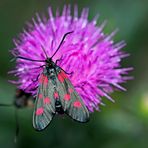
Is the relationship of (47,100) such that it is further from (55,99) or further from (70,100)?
(70,100)

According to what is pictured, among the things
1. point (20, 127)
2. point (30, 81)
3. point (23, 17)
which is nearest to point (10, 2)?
point (23, 17)

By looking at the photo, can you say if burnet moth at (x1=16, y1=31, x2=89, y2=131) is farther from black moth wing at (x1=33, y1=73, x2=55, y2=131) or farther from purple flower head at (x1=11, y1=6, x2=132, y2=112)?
purple flower head at (x1=11, y1=6, x2=132, y2=112)

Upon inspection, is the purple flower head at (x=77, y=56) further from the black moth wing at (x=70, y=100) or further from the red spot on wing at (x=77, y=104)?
the red spot on wing at (x=77, y=104)

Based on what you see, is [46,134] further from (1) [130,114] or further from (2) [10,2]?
(2) [10,2]

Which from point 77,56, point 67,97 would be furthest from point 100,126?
point 67,97

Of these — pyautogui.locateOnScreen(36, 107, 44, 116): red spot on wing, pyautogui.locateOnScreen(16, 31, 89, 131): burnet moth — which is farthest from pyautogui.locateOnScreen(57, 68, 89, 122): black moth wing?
pyautogui.locateOnScreen(36, 107, 44, 116): red spot on wing

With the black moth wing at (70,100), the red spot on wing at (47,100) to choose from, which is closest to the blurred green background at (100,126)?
the black moth wing at (70,100)
